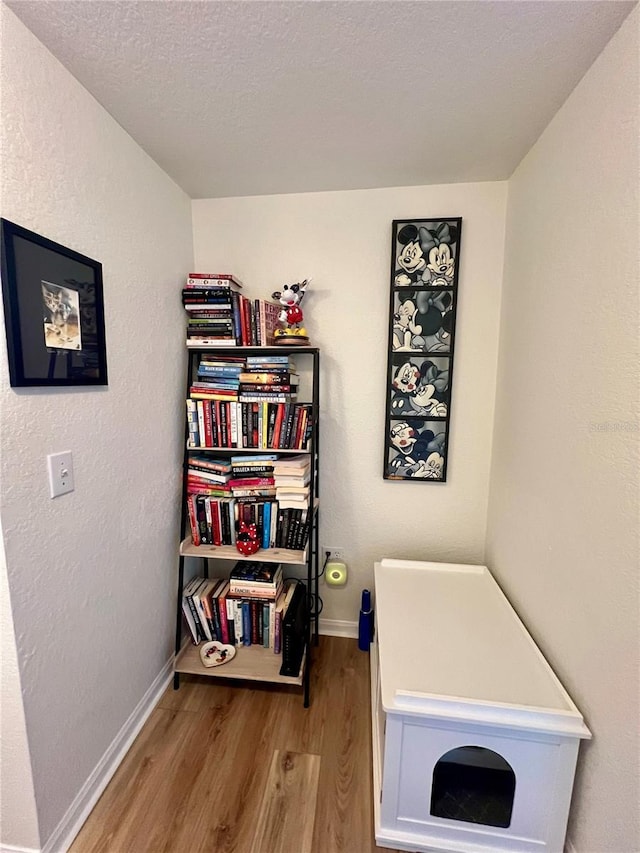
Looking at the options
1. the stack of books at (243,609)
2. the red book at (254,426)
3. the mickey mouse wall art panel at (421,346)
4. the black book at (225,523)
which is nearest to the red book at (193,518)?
the black book at (225,523)

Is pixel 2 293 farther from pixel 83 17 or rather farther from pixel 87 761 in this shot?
pixel 87 761

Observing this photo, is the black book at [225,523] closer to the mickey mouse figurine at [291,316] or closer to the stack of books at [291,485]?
the stack of books at [291,485]

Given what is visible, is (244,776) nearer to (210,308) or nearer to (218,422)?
(218,422)

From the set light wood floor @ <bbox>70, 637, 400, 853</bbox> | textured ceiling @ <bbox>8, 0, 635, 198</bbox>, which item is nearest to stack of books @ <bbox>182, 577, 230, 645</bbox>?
light wood floor @ <bbox>70, 637, 400, 853</bbox>

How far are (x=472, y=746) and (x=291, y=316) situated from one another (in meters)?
1.71

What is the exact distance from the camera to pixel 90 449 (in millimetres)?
1154

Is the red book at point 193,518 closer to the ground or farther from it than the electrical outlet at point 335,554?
farther from it

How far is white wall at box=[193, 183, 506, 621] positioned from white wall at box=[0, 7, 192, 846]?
15.7 inches

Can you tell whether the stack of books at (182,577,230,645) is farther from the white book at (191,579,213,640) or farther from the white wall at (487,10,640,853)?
the white wall at (487,10,640,853)

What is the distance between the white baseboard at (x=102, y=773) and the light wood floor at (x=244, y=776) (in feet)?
0.09

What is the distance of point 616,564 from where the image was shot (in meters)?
0.86

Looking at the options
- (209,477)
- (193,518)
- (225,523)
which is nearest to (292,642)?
(225,523)

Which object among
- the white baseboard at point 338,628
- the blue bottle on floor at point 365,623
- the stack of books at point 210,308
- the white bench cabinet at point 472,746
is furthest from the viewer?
the white baseboard at point 338,628

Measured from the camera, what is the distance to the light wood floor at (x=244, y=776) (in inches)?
42.8
